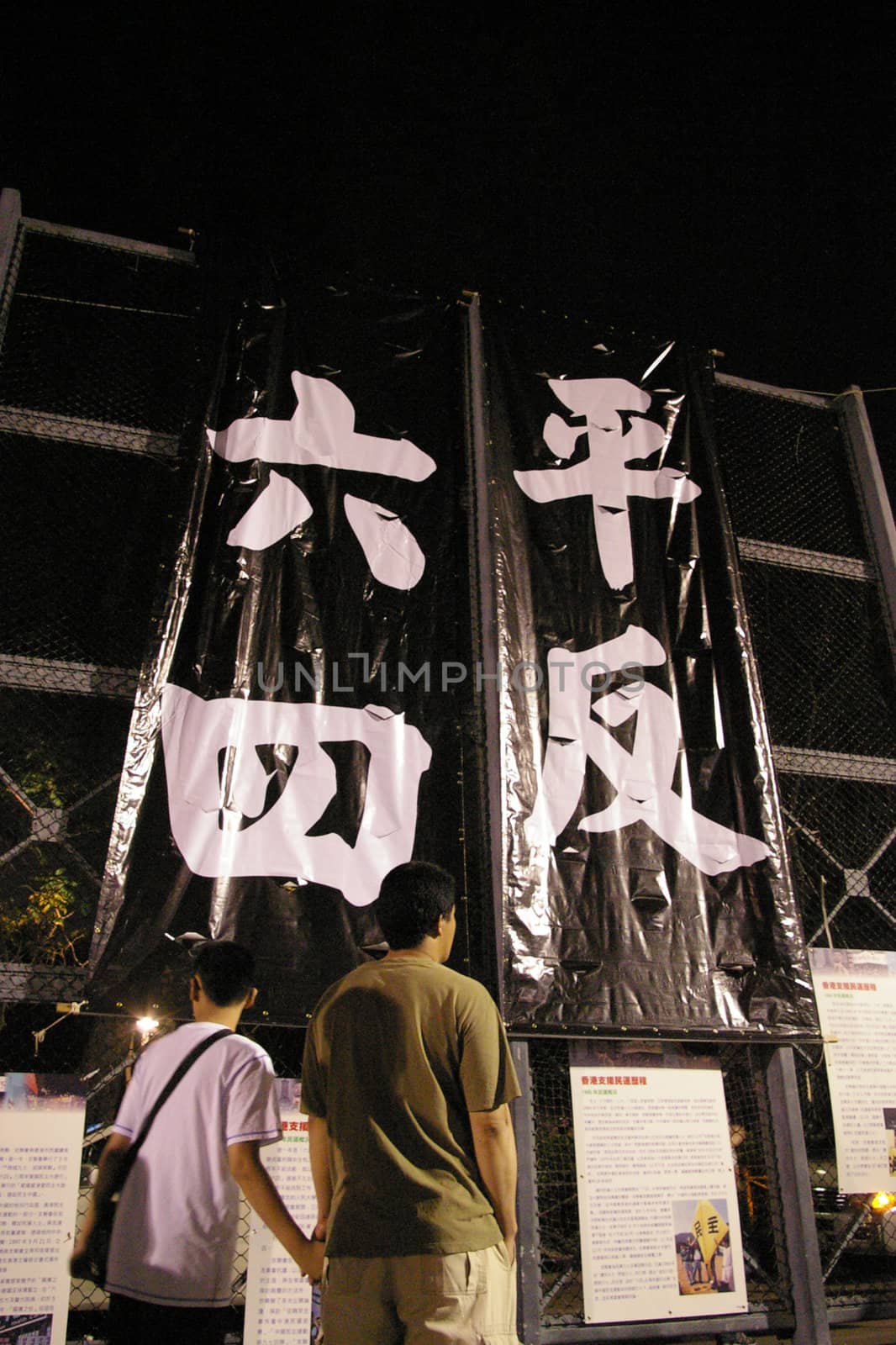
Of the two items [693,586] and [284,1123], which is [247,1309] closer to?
[284,1123]

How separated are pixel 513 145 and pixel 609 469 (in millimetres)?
1777

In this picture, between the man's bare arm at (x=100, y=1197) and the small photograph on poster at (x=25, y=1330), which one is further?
the small photograph on poster at (x=25, y=1330)

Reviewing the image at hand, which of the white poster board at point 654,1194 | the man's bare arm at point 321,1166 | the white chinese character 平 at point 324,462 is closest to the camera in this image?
A: the man's bare arm at point 321,1166

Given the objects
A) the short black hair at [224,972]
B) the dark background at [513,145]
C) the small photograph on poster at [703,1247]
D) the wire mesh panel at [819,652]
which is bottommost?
the small photograph on poster at [703,1247]

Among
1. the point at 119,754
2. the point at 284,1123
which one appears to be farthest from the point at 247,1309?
the point at 119,754

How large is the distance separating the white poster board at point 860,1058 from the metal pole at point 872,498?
1.88m

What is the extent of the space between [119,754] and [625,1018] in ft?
9.62

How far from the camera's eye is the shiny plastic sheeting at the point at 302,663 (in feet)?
11.9

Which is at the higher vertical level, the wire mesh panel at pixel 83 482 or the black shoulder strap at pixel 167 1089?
the wire mesh panel at pixel 83 482

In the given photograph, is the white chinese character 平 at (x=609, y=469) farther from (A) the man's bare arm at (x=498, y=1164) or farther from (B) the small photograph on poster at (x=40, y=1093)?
(B) the small photograph on poster at (x=40, y=1093)

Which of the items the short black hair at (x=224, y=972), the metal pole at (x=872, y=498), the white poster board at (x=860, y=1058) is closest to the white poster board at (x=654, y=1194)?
the white poster board at (x=860, y=1058)

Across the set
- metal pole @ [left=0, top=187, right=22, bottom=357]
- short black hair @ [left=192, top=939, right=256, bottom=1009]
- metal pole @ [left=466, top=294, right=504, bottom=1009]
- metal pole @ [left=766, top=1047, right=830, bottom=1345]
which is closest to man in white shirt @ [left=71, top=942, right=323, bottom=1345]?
short black hair @ [left=192, top=939, right=256, bottom=1009]

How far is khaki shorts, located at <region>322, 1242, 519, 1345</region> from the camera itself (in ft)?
6.92

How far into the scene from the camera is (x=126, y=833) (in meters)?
3.62
